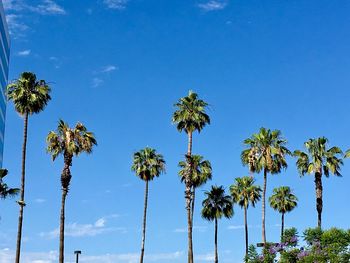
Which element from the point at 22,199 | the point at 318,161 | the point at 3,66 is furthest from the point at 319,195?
the point at 3,66

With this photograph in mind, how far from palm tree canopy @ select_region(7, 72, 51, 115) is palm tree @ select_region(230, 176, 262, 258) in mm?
39837

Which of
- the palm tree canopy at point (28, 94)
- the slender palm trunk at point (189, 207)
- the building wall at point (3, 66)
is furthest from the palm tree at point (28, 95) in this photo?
the building wall at point (3, 66)

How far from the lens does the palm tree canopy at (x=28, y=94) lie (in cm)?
6238

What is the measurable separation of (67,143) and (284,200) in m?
47.5

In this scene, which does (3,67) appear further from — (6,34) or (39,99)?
(39,99)

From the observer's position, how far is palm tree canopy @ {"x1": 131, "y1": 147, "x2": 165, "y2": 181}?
87.0 m

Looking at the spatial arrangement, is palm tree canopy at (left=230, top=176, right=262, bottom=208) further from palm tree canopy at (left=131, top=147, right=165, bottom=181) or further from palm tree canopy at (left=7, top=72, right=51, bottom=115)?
palm tree canopy at (left=7, top=72, right=51, bottom=115)

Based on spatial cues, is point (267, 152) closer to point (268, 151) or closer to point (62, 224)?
point (268, 151)

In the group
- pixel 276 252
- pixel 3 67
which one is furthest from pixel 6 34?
pixel 276 252

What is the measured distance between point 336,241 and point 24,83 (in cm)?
3350

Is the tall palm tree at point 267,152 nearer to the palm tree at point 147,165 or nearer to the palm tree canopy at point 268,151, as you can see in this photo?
the palm tree canopy at point 268,151

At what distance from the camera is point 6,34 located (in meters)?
108

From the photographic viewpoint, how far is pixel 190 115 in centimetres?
6900

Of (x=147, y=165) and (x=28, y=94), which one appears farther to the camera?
(x=147, y=165)
